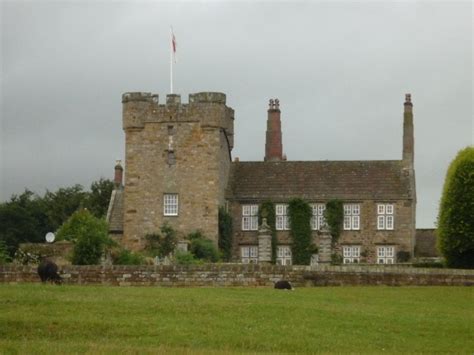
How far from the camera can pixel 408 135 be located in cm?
8038

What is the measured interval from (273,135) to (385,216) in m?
10.6

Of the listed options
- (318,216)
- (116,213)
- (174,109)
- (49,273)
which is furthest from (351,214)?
(49,273)

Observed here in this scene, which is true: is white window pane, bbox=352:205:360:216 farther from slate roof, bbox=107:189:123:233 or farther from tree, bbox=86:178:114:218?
tree, bbox=86:178:114:218

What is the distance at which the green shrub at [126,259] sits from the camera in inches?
2527

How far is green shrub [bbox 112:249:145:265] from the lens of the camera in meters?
64.2

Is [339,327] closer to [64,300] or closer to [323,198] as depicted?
[64,300]

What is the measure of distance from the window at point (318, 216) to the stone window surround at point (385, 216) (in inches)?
129

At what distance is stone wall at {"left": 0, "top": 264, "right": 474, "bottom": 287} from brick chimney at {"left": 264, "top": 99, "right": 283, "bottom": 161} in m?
34.7

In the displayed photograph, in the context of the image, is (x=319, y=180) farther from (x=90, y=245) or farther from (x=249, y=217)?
(x=90, y=245)

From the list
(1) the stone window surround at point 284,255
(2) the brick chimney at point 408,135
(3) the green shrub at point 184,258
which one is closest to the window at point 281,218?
(1) the stone window surround at point 284,255

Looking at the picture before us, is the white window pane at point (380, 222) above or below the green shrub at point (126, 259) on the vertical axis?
above

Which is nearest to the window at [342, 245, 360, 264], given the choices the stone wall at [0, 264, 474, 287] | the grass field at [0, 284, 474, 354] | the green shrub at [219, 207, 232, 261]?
the green shrub at [219, 207, 232, 261]

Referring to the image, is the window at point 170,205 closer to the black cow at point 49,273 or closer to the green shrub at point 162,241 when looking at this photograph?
the green shrub at point 162,241

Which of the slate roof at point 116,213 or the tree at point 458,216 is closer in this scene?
the tree at point 458,216
